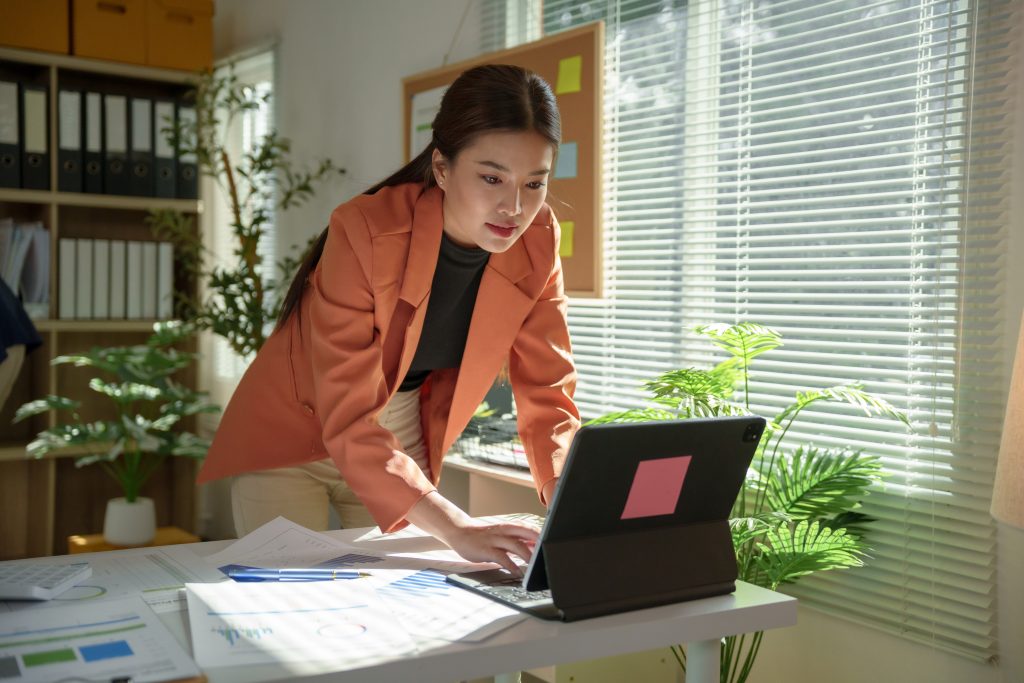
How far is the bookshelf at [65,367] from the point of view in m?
3.85

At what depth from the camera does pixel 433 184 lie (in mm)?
1675

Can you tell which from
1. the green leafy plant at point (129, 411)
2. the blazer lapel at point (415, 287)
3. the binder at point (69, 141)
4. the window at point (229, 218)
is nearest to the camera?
the blazer lapel at point (415, 287)

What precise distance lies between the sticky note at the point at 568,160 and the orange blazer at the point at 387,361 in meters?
1.11

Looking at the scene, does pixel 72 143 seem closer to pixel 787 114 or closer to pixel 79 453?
pixel 79 453

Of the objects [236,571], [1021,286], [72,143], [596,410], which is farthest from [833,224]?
[72,143]

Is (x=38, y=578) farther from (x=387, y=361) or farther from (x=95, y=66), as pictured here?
(x=95, y=66)

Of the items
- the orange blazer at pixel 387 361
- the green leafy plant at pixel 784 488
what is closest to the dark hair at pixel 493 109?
the orange blazer at pixel 387 361

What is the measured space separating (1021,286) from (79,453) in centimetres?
328

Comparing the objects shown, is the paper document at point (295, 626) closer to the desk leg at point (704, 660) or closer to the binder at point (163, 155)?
the desk leg at point (704, 660)

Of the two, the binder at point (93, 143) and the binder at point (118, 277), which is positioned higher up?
the binder at point (93, 143)

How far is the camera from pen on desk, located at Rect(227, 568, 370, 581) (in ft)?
4.28

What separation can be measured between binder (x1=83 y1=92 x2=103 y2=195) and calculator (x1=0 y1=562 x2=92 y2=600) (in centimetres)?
286

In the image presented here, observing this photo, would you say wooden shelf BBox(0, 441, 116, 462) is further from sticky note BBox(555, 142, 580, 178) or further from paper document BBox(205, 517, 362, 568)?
paper document BBox(205, 517, 362, 568)

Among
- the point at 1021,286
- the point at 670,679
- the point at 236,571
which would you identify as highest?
the point at 1021,286
